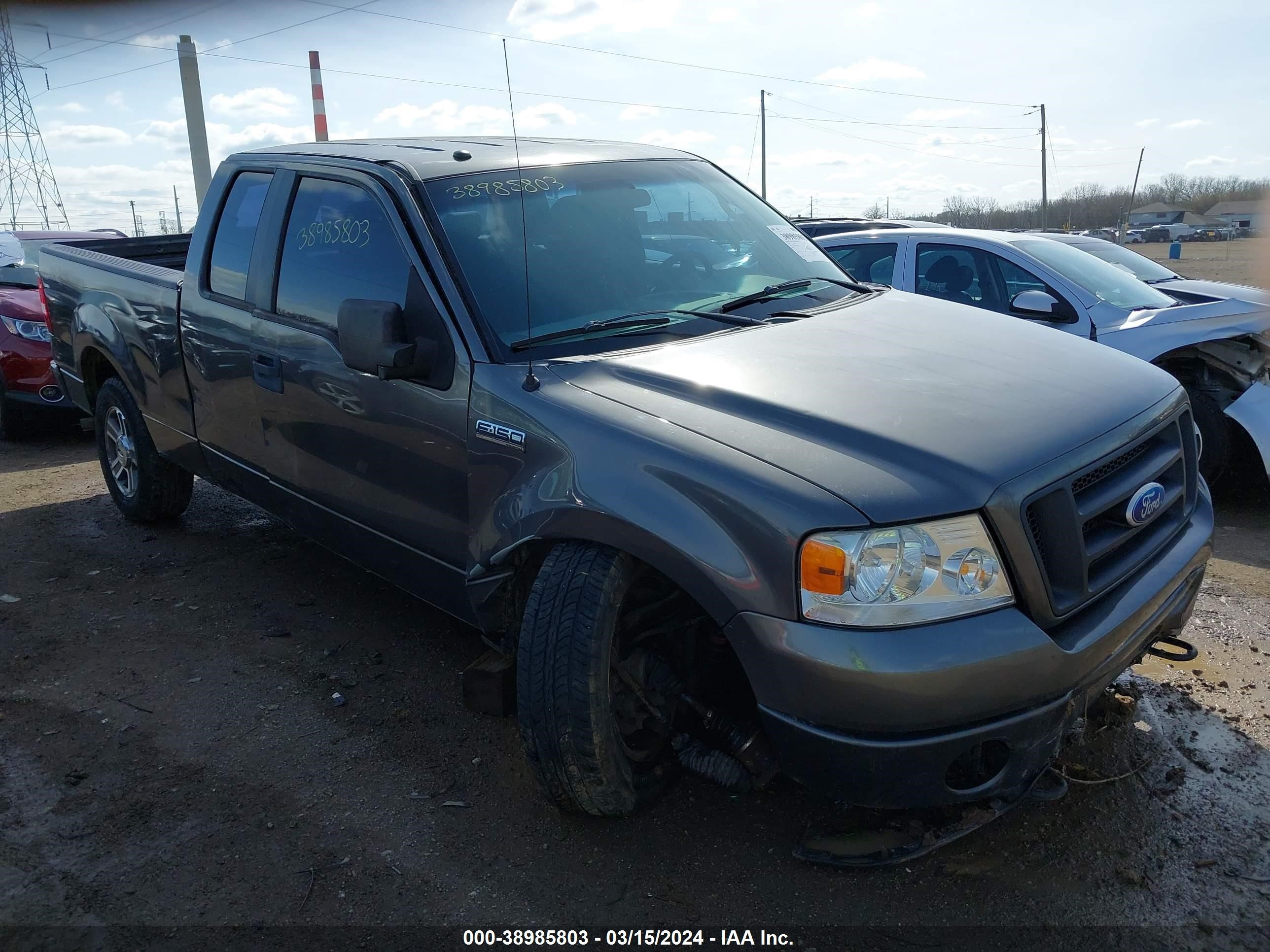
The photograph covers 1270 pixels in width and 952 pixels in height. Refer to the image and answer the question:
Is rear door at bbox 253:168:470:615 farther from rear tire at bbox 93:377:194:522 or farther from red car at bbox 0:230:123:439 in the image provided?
red car at bbox 0:230:123:439

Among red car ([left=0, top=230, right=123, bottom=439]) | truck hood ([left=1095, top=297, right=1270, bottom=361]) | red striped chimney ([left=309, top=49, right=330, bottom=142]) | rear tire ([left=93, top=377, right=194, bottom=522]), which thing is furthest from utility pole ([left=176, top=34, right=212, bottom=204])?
truck hood ([left=1095, top=297, right=1270, bottom=361])

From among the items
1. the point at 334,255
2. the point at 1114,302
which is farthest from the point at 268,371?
the point at 1114,302

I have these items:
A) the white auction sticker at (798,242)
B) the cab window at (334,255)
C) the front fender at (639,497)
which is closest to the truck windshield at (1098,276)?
the white auction sticker at (798,242)

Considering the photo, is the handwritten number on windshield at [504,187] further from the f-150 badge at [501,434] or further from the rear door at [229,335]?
the rear door at [229,335]

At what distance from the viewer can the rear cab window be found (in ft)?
13.5

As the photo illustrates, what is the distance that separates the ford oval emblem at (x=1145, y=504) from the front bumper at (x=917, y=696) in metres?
0.35

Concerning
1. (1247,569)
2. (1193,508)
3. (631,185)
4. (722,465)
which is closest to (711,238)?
(631,185)

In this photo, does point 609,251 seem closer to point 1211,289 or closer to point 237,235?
point 237,235

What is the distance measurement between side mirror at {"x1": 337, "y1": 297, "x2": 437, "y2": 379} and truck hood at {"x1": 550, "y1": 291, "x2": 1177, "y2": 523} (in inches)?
17.0

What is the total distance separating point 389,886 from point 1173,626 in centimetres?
228

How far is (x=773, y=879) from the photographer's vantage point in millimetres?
2650

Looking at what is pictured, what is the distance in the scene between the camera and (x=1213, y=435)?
18.7 ft

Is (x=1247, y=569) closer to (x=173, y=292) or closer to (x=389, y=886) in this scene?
(x=389, y=886)

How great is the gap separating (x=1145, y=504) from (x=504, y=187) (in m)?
2.22
